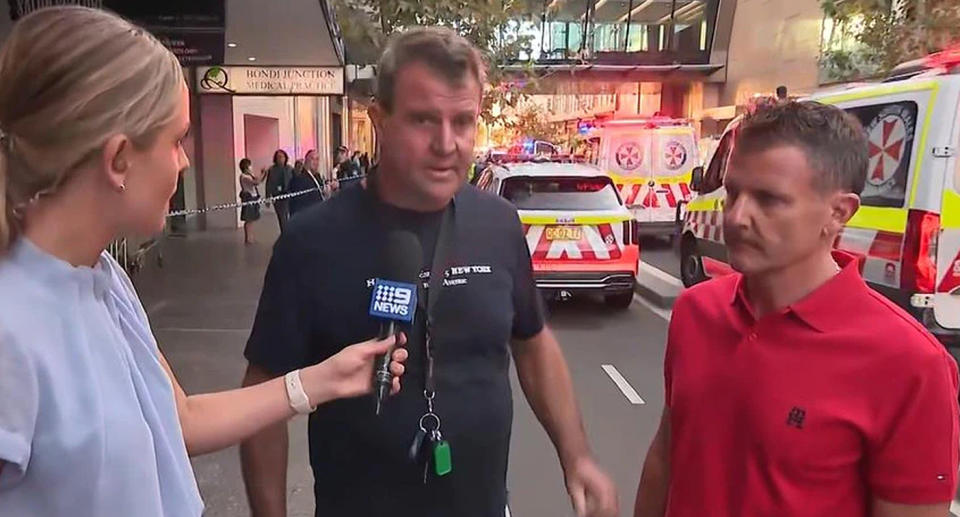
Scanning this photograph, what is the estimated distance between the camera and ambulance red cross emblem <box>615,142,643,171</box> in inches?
632

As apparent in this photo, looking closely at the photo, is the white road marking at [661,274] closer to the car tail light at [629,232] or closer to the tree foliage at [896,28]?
the car tail light at [629,232]

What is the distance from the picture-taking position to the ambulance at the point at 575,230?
9219 mm

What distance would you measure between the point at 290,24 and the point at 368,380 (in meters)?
11.0

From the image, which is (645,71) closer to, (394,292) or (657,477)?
(657,477)

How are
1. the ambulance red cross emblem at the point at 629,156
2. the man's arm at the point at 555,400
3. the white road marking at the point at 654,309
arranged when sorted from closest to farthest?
the man's arm at the point at 555,400
the white road marking at the point at 654,309
the ambulance red cross emblem at the point at 629,156

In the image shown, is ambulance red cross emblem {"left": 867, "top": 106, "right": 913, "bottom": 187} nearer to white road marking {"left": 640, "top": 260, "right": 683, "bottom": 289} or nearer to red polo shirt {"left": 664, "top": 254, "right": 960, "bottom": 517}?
red polo shirt {"left": 664, "top": 254, "right": 960, "bottom": 517}

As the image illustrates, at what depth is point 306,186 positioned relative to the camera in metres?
Answer: 15.7

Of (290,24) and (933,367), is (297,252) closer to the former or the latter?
(933,367)

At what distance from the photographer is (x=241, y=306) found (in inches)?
377

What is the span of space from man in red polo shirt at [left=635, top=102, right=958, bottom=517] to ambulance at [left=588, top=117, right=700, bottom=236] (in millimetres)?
14195

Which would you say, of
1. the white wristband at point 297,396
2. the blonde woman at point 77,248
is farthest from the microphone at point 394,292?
the blonde woman at point 77,248

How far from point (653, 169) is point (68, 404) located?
1537cm

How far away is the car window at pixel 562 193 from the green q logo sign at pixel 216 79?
8.94 meters

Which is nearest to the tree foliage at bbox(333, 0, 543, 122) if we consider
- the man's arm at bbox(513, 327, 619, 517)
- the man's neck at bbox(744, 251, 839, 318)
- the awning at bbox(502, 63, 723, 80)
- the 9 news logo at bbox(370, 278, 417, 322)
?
the man's arm at bbox(513, 327, 619, 517)
